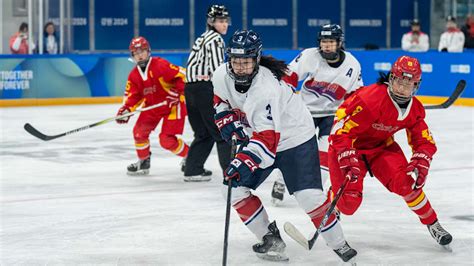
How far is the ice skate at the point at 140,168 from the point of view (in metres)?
8.09

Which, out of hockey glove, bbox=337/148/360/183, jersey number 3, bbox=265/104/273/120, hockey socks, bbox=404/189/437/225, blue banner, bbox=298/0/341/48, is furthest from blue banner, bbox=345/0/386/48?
jersey number 3, bbox=265/104/273/120

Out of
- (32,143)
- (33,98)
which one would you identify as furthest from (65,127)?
(33,98)

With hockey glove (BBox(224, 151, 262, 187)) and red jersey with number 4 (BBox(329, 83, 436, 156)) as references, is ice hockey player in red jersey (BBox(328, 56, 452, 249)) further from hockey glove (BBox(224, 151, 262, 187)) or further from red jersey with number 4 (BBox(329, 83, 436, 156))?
hockey glove (BBox(224, 151, 262, 187))

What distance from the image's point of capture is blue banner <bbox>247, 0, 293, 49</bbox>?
21.5m

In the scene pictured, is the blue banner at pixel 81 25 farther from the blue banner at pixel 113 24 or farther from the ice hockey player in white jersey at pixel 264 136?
the ice hockey player in white jersey at pixel 264 136

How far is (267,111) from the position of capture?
4.55 m

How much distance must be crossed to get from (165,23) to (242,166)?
1611 cm

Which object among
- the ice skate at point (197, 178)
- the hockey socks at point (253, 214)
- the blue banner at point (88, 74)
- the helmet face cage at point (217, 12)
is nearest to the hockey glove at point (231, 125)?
the hockey socks at point (253, 214)

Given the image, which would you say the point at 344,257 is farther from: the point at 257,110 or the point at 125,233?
the point at 125,233

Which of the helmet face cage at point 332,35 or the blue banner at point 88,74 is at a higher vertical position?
the helmet face cage at point 332,35

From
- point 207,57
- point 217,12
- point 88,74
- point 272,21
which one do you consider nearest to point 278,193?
point 207,57

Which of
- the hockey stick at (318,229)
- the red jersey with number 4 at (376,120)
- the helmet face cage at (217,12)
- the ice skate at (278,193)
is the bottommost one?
the ice skate at (278,193)

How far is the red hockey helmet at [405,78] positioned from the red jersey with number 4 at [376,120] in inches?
2.4

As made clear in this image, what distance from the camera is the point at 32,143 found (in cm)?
1012
